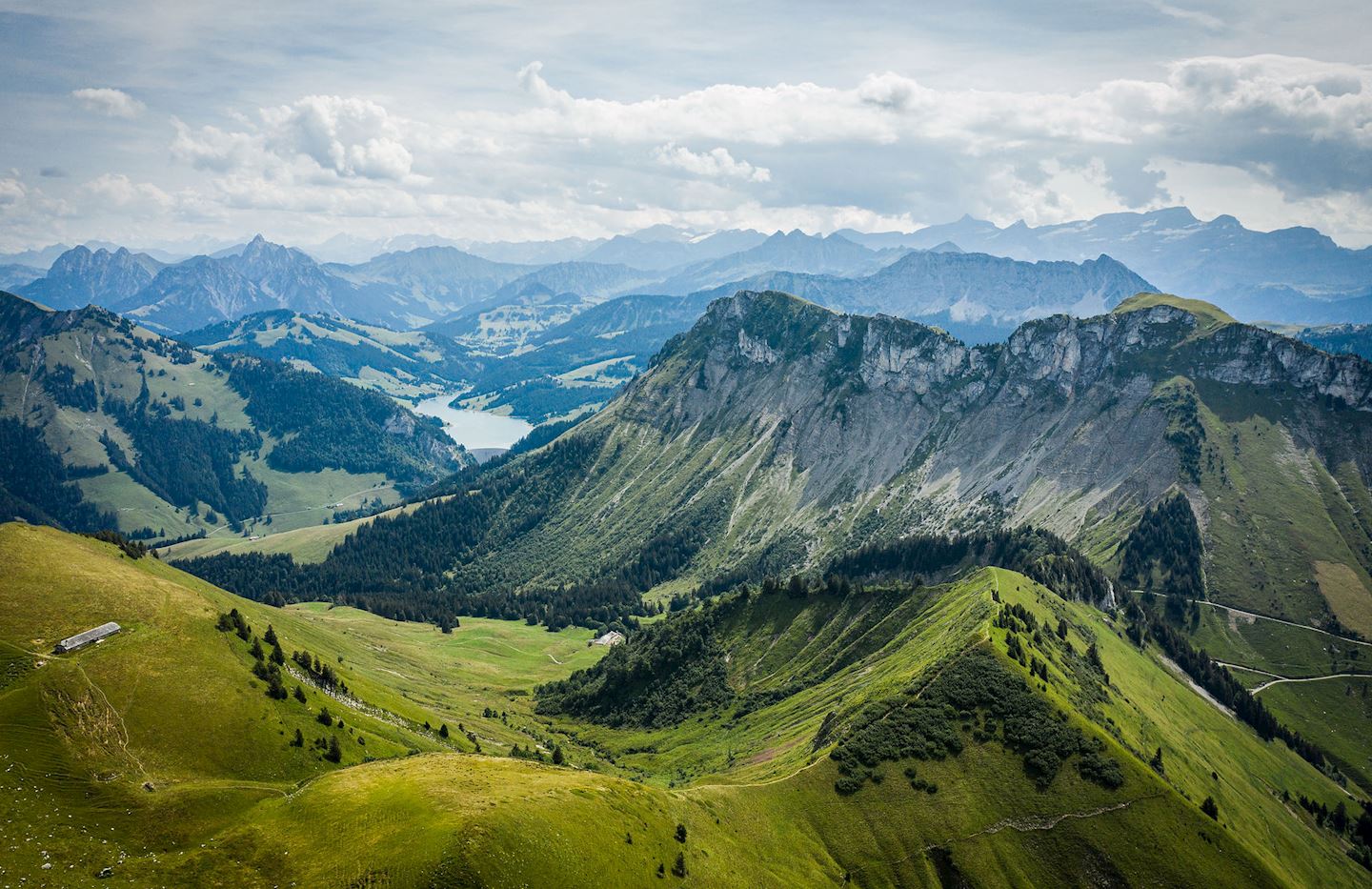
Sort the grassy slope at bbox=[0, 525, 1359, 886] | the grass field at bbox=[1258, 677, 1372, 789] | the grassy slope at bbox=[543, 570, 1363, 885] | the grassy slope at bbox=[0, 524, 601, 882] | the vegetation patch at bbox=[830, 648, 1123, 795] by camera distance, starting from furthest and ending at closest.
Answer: the grass field at bbox=[1258, 677, 1372, 789]
the vegetation patch at bbox=[830, 648, 1123, 795]
the grassy slope at bbox=[543, 570, 1363, 885]
the grassy slope at bbox=[0, 524, 601, 882]
the grassy slope at bbox=[0, 525, 1359, 886]

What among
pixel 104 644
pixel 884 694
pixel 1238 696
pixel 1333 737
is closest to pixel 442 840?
pixel 104 644

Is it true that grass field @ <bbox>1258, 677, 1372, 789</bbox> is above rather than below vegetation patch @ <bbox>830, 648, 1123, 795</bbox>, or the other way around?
below

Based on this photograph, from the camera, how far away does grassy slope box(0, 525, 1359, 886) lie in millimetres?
69312

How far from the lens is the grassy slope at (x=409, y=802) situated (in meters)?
69.3

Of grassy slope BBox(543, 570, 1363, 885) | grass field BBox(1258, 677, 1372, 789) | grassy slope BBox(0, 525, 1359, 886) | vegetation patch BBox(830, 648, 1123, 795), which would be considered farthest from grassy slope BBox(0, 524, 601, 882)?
grass field BBox(1258, 677, 1372, 789)

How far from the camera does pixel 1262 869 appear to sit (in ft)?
324

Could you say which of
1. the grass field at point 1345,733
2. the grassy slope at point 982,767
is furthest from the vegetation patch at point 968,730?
the grass field at point 1345,733

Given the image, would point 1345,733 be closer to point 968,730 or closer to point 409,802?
point 968,730

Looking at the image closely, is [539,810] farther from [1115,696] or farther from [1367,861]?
[1367,861]

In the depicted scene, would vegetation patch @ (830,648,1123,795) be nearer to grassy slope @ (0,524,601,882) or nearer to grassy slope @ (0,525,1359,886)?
grassy slope @ (0,525,1359,886)

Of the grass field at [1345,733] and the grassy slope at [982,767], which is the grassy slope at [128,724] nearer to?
the grassy slope at [982,767]

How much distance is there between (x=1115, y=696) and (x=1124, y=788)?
57.2 metres

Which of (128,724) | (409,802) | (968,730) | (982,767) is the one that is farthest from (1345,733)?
(128,724)

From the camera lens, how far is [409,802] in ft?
249
